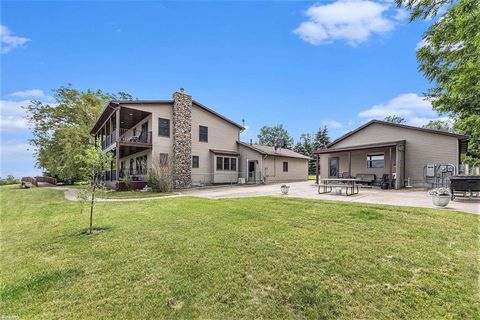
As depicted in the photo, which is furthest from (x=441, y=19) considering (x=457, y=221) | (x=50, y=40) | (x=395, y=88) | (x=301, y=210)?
(x=395, y=88)

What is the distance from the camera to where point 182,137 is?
19.5 meters

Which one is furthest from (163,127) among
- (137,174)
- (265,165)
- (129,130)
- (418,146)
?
(418,146)

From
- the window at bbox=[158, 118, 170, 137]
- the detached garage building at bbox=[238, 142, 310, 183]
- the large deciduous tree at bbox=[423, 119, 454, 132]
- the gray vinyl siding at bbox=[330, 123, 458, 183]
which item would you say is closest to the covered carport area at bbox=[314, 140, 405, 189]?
the gray vinyl siding at bbox=[330, 123, 458, 183]

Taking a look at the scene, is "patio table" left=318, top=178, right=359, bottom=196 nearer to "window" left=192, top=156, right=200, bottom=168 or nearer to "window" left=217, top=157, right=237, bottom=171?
"window" left=217, top=157, right=237, bottom=171

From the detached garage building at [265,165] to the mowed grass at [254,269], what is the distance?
15.9 meters

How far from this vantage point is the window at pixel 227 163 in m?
22.3

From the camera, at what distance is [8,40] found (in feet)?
36.2

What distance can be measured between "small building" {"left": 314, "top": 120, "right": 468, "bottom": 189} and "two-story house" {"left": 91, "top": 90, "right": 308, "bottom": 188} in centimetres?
703

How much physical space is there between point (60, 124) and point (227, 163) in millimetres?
23255

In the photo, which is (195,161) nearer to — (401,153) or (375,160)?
(375,160)

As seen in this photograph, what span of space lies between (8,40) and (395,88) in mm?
30206

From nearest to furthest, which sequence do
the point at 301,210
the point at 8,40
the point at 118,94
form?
1. the point at 301,210
2. the point at 8,40
3. the point at 118,94

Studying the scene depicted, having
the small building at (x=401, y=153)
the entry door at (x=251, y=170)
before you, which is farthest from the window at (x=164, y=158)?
the small building at (x=401, y=153)

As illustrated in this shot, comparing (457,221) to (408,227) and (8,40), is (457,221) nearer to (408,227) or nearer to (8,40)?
(408,227)
